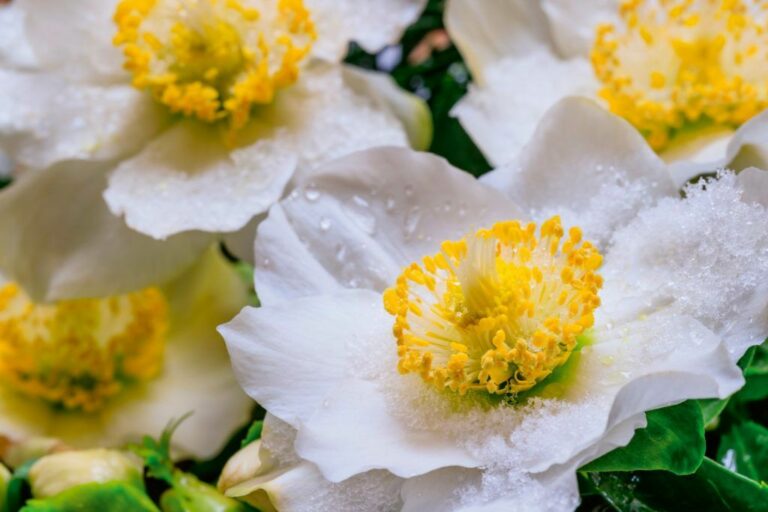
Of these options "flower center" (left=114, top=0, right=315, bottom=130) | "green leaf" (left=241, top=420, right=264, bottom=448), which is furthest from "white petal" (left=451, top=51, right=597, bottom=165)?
"green leaf" (left=241, top=420, right=264, bottom=448)

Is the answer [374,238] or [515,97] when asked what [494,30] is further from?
[374,238]

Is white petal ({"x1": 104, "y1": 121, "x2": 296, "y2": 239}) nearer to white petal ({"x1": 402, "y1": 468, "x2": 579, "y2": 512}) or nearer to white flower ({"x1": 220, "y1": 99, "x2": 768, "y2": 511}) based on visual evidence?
white flower ({"x1": 220, "y1": 99, "x2": 768, "y2": 511})

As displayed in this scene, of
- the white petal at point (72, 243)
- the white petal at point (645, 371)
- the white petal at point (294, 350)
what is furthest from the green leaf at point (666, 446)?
the white petal at point (72, 243)

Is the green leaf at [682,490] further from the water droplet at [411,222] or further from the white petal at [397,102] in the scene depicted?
the white petal at [397,102]

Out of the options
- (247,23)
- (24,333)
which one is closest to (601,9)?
(247,23)

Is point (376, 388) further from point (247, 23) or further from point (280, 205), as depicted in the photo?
point (247, 23)

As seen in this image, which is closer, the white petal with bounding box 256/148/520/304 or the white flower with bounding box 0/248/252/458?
the white petal with bounding box 256/148/520/304
